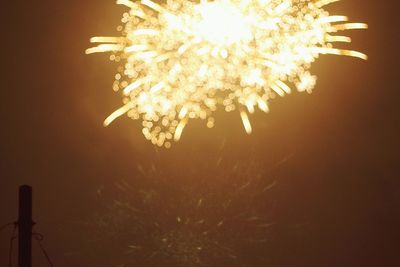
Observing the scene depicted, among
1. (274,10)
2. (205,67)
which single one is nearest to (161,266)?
(205,67)

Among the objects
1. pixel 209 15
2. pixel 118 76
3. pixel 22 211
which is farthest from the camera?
pixel 118 76

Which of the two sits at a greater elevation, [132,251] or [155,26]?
[155,26]

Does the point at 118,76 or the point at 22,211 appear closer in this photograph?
the point at 22,211

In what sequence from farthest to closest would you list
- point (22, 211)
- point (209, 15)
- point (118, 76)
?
point (118, 76) → point (209, 15) → point (22, 211)

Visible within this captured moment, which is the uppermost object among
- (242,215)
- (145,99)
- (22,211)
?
(145,99)

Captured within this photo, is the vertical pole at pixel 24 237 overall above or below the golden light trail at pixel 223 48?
below

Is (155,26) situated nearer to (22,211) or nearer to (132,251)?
(22,211)

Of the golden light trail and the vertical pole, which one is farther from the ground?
the golden light trail
